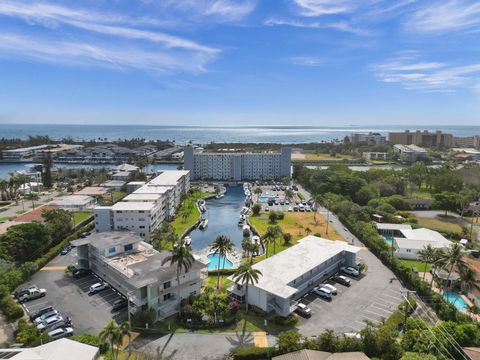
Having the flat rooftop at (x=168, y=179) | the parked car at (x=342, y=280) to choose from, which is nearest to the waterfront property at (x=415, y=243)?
the parked car at (x=342, y=280)

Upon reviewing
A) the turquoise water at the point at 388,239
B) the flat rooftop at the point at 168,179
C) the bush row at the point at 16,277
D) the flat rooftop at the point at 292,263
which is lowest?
the turquoise water at the point at 388,239

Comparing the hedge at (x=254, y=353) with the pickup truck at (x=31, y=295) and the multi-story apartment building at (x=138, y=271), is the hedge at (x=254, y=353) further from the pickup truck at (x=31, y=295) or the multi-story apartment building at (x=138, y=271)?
the pickup truck at (x=31, y=295)

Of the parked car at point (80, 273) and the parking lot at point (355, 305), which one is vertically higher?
the parked car at point (80, 273)

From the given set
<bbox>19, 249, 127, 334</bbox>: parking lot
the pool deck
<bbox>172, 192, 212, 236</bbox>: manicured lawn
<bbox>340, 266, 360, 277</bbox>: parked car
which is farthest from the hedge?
<bbox>172, 192, 212, 236</bbox>: manicured lawn

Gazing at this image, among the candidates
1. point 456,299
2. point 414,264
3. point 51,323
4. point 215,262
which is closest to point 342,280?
point 456,299

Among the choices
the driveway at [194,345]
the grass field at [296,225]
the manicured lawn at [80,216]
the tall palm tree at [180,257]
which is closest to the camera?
the driveway at [194,345]

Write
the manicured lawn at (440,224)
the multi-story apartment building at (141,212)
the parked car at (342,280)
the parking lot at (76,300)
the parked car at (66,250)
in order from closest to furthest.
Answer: the parking lot at (76,300)
the parked car at (342,280)
the parked car at (66,250)
the multi-story apartment building at (141,212)
the manicured lawn at (440,224)

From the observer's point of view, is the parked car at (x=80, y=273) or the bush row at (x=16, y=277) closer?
the bush row at (x=16, y=277)

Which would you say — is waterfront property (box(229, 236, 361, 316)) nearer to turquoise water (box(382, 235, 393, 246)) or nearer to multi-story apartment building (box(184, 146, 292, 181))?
turquoise water (box(382, 235, 393, 246))
